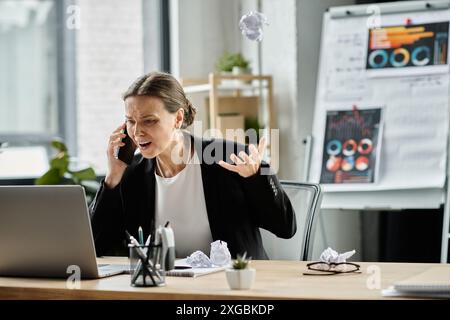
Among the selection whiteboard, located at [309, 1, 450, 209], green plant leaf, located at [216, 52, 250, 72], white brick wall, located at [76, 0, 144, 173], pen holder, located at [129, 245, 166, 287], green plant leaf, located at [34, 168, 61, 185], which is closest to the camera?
pen holder, located at [129, 245, 166, 287]

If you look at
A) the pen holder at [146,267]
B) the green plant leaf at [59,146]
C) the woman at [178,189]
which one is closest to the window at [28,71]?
the green plant leaf at [59,146]

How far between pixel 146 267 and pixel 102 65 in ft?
9.04

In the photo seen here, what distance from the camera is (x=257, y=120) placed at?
4.30 m

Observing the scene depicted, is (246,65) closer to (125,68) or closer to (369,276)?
(125,68)

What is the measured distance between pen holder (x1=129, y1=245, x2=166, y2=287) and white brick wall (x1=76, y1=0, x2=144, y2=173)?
8.14ft

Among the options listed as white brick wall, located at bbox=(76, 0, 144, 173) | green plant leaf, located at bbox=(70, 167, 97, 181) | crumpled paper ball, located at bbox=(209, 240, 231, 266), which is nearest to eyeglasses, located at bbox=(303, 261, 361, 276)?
crumpled paper ball, located at bbox=(209, 240, 231, 266)

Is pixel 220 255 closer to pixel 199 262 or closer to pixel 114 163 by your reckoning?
pixel 199 262

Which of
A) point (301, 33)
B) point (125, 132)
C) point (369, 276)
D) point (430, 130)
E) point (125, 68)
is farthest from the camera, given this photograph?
point (125, 68)

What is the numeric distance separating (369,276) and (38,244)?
80 centimetres

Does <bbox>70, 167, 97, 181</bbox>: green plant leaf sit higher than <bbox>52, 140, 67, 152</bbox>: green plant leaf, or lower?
lower

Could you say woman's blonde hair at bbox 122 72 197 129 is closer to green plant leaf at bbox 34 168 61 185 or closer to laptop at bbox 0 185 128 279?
laptop at bbox 0 185 128 279

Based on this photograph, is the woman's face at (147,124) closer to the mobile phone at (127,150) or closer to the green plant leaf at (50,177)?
the mobile phone at (127,150)

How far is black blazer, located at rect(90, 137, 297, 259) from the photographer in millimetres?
2451

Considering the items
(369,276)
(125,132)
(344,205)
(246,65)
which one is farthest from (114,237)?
(246,65)
